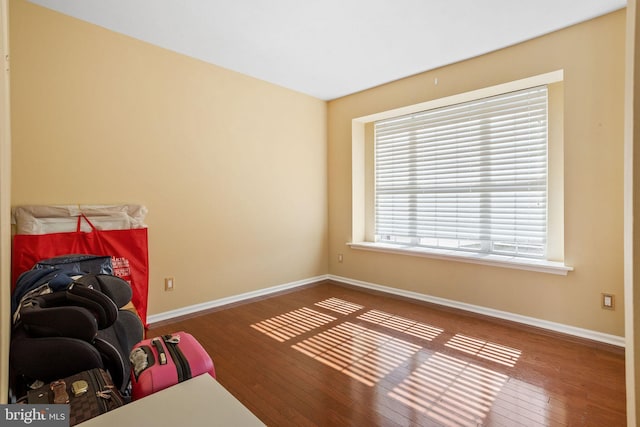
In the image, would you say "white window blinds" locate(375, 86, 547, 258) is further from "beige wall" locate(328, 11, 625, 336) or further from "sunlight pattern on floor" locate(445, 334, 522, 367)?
"sunlight pattern on floor" locate(445, 334, 522, 367)

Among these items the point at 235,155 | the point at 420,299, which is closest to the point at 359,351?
the point at 420,299

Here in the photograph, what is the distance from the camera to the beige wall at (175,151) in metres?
2.65

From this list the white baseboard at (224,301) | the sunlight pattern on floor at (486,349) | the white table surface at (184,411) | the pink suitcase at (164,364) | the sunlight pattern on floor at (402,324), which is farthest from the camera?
the white baseboard at (224,301)

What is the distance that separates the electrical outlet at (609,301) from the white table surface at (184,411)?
10.9ft

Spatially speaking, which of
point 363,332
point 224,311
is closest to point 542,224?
point 363,332

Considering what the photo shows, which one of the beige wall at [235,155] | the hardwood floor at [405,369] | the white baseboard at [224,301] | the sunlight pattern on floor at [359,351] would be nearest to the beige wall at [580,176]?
the beige wall at [235,155]

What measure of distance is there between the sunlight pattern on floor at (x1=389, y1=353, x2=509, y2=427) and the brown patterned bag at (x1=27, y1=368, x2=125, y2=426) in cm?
164

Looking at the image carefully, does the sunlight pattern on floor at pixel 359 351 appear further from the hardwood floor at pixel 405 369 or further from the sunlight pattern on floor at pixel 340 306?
the sunlight pattern on floor at pixel 340 306

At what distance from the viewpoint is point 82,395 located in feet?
3.61

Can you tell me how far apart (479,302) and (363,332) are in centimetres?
144

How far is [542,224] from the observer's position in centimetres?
332

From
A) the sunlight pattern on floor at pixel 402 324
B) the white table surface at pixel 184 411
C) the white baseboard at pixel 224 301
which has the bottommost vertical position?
the sunlight pattern on floor at pixel 402 324

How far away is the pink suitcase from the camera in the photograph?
3.82 feet

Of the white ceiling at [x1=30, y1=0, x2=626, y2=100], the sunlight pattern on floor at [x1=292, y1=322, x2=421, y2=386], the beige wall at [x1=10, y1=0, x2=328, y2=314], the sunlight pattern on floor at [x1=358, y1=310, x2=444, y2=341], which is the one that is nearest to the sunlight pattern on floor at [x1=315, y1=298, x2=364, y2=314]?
the sunlight pattern on floor at [x1=358, y1=310, x2=444, y2=341]
